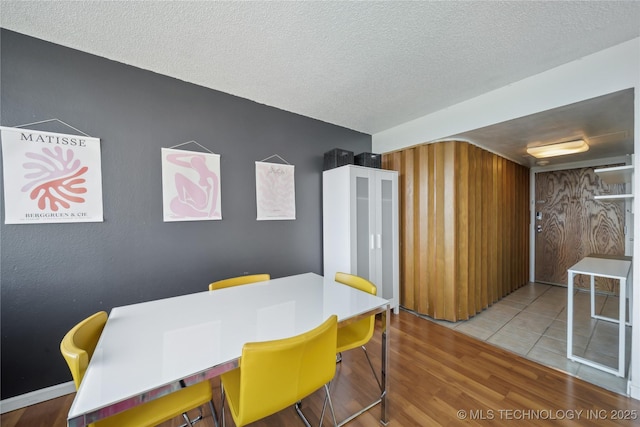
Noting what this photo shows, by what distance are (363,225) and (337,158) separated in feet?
3.05

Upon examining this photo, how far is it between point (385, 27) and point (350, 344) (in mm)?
2210

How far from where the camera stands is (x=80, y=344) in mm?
1083

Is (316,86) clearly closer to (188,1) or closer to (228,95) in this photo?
(228,95)

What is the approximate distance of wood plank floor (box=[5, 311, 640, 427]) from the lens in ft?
5.15

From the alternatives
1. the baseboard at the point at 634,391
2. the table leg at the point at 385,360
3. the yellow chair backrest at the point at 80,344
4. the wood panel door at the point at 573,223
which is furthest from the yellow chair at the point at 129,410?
the wood panel door at the point at 573,223

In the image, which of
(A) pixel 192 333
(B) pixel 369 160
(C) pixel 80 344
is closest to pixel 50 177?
(C) pixel 80 344

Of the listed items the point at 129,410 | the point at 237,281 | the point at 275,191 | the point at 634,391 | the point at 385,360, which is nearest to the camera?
the point at 129,410

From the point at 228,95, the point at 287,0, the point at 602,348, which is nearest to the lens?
the point at 287,0

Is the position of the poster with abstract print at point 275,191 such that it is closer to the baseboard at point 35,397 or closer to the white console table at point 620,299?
the baseboard at point 35,397

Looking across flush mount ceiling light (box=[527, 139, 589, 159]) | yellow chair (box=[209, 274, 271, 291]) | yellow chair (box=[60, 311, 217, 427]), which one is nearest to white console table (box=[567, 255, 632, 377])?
flush mount ceiling light (box=[527, 139, 589, 159])

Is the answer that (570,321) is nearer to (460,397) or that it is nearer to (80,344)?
(460,397)

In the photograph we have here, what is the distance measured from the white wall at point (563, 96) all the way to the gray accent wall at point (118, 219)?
2124 mm

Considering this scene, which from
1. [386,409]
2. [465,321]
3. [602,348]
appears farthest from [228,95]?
[602,348]

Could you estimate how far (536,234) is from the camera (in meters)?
4.63
